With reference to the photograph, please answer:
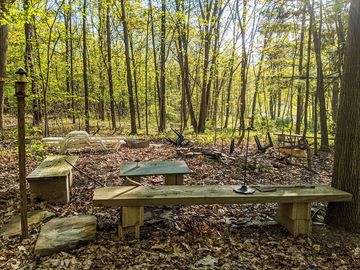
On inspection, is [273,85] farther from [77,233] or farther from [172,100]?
[172,100]

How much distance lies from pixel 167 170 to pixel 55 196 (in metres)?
1.68

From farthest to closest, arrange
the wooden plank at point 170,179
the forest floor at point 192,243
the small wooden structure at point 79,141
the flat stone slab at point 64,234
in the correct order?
the small wooden structure at point 79,141, the wooden plank at point 170,179, the flat stone slab at point 64,234, the forest floor at point 192,243

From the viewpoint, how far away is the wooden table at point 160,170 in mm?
3815

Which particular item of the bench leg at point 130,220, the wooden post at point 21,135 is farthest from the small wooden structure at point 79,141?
the bench leg at point 130,220

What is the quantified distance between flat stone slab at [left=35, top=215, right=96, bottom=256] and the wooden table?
0.85 m

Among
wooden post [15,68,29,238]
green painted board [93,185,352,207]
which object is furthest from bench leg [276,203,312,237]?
wooden post [15,68,29,238]

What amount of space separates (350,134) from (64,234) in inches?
136

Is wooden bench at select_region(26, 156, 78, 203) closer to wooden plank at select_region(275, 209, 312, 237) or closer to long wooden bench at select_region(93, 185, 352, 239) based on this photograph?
long wooden bench at select_region(93, 185, 352, 239)

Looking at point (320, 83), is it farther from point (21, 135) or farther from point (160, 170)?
point (21, 135)

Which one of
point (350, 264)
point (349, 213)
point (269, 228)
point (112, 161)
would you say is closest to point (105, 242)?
point (269, 228)

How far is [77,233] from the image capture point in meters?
2.88

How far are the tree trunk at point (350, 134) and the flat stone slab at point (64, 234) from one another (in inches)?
117

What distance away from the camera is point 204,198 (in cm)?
286

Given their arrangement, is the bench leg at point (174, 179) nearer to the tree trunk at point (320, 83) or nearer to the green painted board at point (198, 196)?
the green painted board at point (198, 196)
